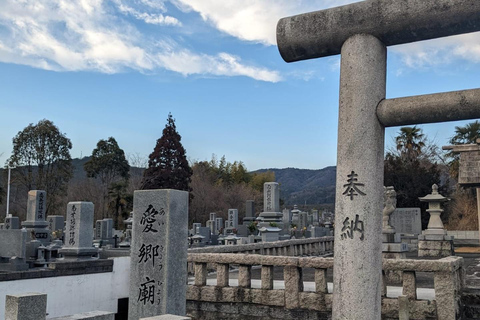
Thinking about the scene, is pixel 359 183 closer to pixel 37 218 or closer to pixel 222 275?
pixel 222 275

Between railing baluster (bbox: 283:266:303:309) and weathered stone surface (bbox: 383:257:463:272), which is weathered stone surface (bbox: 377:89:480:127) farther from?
railing baluster (bbox: 283:266:303:309)

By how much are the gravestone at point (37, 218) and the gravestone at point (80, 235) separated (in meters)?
6.50

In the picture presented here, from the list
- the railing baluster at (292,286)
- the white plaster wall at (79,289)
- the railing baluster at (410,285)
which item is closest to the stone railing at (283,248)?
the white plaster wall at (79,289)

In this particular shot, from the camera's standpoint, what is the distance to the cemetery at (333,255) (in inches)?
160

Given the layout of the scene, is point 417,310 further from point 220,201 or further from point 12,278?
point 220,201

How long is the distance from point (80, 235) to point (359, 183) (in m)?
10.6

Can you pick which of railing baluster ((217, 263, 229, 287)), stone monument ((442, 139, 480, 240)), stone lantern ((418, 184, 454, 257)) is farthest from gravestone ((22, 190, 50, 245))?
stone monument ((442, 139, 480, 240))

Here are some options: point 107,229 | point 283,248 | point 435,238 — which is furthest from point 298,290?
point 107,229

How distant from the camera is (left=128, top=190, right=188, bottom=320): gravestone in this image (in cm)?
671

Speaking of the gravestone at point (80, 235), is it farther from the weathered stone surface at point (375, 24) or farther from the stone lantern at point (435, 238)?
the stone lantern at point (435, 238)

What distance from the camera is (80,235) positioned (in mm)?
12961

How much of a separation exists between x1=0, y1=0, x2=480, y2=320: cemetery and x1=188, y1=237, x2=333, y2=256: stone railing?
0.09 m

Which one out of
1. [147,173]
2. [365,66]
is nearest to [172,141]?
[147,173]

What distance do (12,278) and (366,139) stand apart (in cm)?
858
